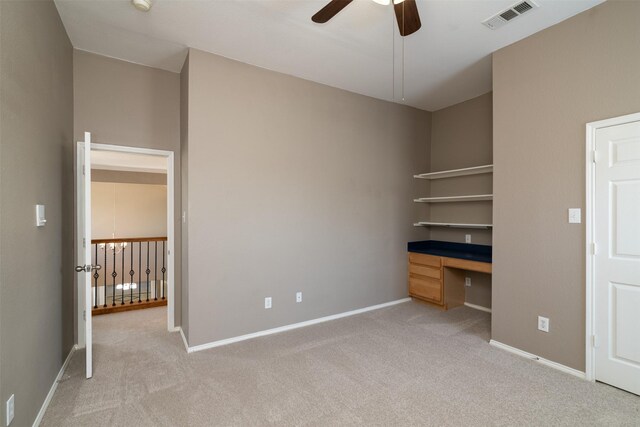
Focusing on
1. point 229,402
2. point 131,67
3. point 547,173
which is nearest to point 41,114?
point 131,67

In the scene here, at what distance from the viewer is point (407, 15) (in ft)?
6.85

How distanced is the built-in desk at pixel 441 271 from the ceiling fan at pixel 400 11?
9.25 ft

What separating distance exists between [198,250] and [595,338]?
3558mm

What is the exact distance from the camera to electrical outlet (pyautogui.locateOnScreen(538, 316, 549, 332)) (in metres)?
2.78

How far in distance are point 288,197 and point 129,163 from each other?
6.12 metres

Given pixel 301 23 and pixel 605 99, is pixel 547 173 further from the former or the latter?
pixel 301 23

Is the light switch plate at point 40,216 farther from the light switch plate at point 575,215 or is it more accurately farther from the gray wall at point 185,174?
the light switch plate at point 575,215

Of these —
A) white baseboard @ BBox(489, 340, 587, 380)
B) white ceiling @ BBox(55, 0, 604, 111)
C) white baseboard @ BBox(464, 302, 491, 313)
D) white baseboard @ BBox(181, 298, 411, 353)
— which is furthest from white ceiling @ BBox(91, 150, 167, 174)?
white baseboard @ BBox(489, 340, 587, 380)

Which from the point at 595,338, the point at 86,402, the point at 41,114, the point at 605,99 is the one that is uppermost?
the point at 605,99

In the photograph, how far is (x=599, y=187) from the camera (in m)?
2.48

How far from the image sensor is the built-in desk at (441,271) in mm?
4188

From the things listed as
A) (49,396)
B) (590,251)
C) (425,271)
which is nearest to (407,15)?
(590,251)

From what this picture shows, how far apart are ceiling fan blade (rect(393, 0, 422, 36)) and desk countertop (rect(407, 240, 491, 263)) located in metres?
2.75

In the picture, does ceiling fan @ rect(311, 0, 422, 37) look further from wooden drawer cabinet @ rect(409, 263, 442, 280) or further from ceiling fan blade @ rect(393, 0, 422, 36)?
wooden drawer cabinet @ rect(409, 263, 442, 280)
